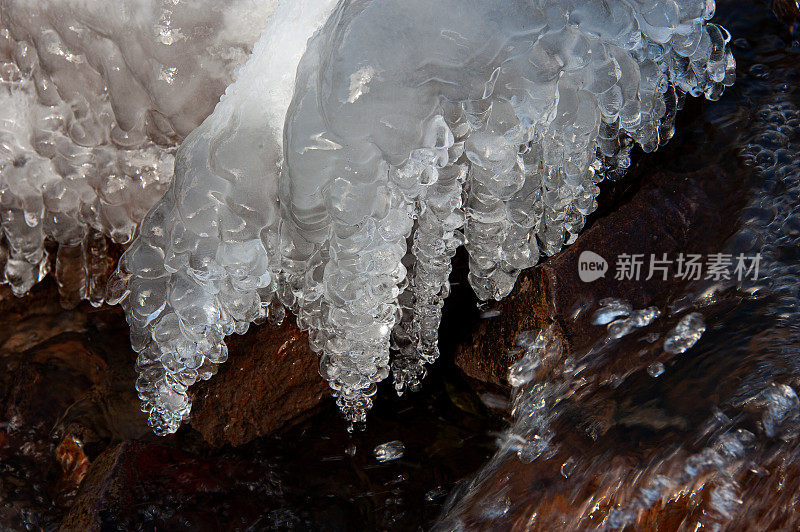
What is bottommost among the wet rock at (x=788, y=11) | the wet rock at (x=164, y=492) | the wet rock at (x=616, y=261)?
the wet rock at (x=164, y=492)

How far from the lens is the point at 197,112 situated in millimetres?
2436

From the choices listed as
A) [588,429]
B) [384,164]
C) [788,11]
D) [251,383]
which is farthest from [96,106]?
[788,11]

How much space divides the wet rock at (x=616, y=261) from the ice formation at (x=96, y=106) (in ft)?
4.09

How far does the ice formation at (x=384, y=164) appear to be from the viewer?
70.1 inches

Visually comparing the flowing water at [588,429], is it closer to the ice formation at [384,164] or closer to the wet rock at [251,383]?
the wet rock at [251,383]

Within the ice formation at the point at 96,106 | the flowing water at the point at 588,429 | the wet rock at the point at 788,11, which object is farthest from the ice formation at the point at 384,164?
the wet rock at the point at 788,11

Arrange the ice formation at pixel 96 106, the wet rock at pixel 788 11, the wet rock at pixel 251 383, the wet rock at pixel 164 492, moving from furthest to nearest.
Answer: the wet rock at pixel 788 11, the wet rock at pixel 251 383, the ice formation at pixel 96 106, the wet rock at pixel 164 492

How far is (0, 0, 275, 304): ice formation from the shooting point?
2354mm

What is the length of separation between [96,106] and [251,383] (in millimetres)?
1145

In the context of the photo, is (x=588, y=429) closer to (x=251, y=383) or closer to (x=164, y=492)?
(x=251, y=383)

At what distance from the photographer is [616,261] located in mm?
2338

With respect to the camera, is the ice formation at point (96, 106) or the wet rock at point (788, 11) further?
the wet rock at point (788, 11)

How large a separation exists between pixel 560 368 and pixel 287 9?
1.39 meters

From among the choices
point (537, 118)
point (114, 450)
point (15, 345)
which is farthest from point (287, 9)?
point (15, 345)
